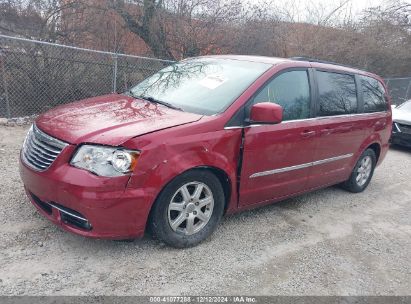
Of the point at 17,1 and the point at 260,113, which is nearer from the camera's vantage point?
the point at 260,113

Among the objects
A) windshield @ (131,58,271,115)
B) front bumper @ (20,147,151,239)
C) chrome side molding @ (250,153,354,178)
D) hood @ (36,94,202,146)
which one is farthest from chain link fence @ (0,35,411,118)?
chrome side molding @ (250,153,354,178)

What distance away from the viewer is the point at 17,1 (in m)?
8.56

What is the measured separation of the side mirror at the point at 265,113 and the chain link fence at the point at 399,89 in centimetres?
1692

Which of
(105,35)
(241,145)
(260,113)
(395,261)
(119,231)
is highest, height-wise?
(105,35)

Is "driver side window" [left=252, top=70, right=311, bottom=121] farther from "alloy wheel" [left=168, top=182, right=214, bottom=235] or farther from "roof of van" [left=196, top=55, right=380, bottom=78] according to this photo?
"alloy wheel" [left=168, top=182, right=214, bottom=235]

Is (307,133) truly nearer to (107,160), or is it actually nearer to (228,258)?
(228,258)

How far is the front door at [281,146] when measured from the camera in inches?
149

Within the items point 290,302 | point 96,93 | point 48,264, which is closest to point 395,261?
point 290,302

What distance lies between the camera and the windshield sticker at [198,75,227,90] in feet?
13.0

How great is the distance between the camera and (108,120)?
3.32m

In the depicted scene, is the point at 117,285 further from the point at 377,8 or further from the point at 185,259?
the point at 377,8

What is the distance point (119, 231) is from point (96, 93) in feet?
19.3

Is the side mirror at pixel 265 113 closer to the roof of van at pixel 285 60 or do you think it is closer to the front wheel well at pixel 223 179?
the front wheel well at pixel 223 179

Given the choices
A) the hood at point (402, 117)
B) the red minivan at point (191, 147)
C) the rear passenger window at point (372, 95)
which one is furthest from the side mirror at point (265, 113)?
the hood at point (402, 117)
